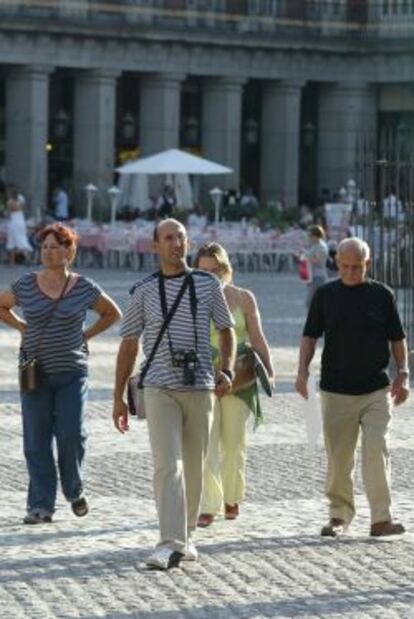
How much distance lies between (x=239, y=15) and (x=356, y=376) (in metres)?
54.0

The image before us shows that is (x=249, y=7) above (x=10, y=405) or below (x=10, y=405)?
above

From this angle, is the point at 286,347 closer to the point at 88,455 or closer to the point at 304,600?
the point at 88,455

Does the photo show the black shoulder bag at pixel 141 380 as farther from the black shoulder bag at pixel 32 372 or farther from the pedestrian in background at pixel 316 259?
the pedestrian in background at pixel 316 259

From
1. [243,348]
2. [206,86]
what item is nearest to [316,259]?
[243,348]

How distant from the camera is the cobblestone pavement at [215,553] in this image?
11.7m

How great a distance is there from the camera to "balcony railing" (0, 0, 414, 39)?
62.7 metres

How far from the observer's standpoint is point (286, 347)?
2878 cm

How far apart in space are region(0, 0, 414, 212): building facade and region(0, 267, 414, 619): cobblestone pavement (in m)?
43.6

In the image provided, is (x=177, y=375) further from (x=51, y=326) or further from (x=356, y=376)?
(x=51, y=326)

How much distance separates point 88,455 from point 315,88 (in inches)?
2115

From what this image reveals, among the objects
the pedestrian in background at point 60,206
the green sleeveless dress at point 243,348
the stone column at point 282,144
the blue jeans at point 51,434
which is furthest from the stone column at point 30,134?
the blue jeans at point 51,434

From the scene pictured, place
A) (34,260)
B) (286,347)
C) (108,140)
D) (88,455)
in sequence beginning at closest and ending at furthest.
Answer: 1. (88,455)
2. (286,347)
3. (34,260)
4. (108,140)

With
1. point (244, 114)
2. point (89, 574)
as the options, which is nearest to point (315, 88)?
point (244, 114)

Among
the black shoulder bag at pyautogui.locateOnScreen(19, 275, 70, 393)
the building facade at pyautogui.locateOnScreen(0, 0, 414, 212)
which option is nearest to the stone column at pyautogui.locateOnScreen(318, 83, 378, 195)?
the building facade at pyautogui.locateOnScreen(0, 0, 414, 212)
